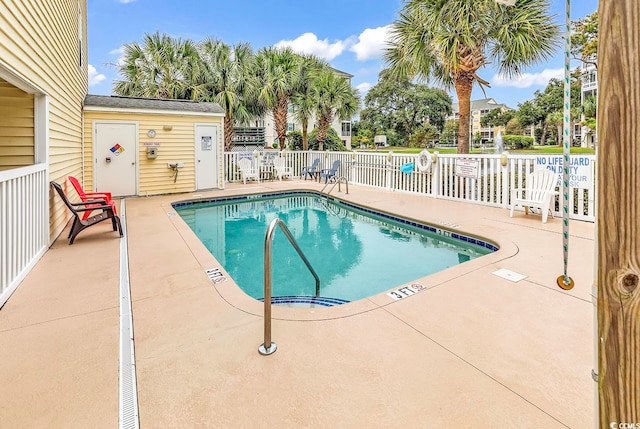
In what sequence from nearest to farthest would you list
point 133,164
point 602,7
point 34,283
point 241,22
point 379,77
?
point 602,7
point 34,283
point 133,164
point 241,22
point 379,77

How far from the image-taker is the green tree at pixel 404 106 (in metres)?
38.3

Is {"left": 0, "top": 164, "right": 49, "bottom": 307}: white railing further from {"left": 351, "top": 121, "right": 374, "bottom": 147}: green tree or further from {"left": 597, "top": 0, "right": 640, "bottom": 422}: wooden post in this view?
{"left": 351, "top": 121, "right": 374, "bottom": 147}: green tree

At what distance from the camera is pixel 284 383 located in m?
1.98

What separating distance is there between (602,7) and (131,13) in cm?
2156

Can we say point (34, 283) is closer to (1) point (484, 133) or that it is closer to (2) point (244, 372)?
(2) point (244, 372)

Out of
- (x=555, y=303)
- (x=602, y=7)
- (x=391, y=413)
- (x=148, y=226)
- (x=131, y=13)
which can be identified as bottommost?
(x=391, y=413)

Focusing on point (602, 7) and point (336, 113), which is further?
point (336, 113)

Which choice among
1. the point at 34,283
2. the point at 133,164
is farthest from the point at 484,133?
the point at 34,283

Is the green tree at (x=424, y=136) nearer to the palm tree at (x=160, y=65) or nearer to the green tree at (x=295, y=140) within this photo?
the green tree at (x=295, y=140)

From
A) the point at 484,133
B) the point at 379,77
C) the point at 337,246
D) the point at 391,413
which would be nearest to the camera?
the point at 391,413

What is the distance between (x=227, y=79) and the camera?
15.6m

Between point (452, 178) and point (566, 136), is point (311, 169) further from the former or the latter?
→ point (566, 136)

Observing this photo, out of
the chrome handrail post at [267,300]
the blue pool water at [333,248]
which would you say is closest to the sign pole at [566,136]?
the chrome handrail post at [267,300]

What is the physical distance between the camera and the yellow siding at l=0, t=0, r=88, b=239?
3199 mm
